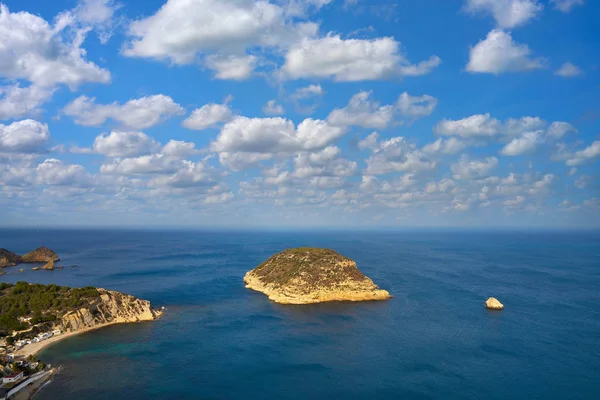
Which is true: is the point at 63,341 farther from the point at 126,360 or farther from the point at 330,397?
the point at 330,397

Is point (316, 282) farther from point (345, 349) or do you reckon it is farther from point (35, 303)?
point (35, 303)

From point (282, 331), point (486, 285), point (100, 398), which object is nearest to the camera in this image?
point (100, 398)

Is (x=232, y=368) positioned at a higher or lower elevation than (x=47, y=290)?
lower

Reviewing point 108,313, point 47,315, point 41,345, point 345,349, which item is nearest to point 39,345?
point 41,345

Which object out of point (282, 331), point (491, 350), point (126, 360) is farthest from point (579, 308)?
point (126, 360)

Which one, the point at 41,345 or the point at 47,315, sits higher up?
the point at 47,315

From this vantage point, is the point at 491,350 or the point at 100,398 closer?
the point at 100,398
